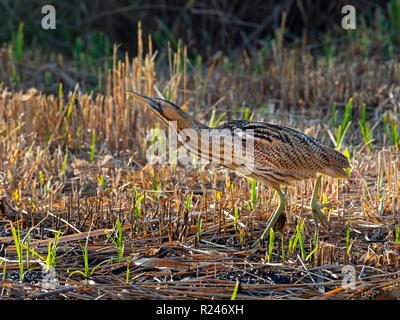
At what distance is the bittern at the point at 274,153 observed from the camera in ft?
11.7

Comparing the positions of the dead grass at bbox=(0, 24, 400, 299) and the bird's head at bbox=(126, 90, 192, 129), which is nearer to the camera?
the dead grass at bbox=(0, 24, 400, 299)

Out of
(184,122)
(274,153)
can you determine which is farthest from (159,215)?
(274,153)

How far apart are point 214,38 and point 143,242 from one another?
18.7 feet

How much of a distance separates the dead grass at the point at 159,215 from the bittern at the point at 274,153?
22 cm

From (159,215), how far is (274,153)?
27.8 inches

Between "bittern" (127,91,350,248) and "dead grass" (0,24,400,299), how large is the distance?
0.71 feet

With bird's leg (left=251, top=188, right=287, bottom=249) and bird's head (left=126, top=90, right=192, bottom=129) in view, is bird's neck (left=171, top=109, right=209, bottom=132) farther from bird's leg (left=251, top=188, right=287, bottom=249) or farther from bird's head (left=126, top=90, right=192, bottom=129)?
bird's leg (left=251, top=188, right=287, bottom=249)

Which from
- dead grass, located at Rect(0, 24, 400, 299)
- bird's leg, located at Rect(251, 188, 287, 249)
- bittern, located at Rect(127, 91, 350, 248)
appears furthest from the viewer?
bittern, located at Rect(127, 91, 350, 248)

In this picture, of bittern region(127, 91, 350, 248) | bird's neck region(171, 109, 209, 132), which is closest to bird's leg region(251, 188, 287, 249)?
bittern region(127, 91, 350, 248)

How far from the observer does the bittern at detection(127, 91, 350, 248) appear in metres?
3.58

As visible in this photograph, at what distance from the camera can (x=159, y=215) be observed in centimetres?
372

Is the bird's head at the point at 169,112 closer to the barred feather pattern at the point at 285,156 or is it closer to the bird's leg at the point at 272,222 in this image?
the barred feather pattern at the point at 285,156

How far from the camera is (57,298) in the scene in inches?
116

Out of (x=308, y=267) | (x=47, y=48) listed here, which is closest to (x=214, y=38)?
(x=47, y=48)
